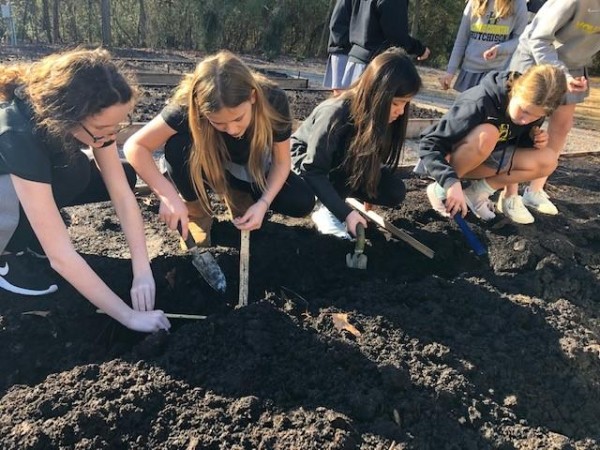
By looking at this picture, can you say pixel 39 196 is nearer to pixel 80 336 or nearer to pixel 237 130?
pixel 80 336

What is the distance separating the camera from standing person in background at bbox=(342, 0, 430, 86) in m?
3.76

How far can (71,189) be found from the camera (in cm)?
256

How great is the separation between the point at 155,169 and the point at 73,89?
0.73 m

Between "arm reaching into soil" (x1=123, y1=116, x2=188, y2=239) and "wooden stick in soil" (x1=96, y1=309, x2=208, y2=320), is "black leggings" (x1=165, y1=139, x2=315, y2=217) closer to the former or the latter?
"arm reaching into soil" (x1=123, y1=116, x2=188, y2=239)

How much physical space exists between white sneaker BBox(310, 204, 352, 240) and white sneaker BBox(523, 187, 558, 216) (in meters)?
1.47

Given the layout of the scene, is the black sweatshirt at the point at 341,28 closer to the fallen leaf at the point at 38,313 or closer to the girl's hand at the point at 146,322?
the girl's hand at the point at 146,322

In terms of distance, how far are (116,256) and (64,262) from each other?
2.87 feet

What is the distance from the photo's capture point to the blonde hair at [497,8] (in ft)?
12.1

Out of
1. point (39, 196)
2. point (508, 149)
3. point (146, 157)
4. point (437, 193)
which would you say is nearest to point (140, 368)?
point (39, 196)

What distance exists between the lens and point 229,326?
7.09ft

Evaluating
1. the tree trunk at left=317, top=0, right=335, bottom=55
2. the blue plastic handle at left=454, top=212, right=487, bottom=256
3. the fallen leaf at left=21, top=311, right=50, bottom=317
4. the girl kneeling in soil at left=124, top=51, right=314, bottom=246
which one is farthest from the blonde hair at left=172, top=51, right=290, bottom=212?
the tree trunk at left=317, top=0, right=335, bottom=55

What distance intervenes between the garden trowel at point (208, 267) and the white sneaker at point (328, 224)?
2.58ft

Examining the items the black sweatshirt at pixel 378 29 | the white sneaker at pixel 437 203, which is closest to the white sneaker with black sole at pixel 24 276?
the white sneaker at pixel 437 203

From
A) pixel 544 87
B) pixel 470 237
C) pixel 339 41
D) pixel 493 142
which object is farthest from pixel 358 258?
pixel 339 41
